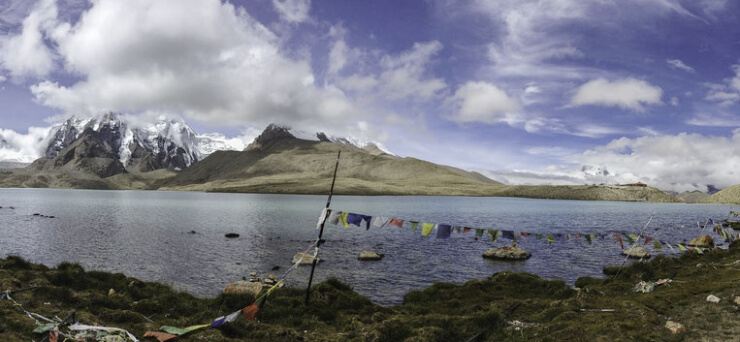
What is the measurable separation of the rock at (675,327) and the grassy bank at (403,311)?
0.17 meters

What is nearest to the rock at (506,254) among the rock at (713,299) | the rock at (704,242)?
the rock at (713,299)

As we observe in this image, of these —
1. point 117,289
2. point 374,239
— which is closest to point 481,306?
point 117,289

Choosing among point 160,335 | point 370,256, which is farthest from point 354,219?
point 370,256

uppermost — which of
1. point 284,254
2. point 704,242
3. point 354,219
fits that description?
point 354,219

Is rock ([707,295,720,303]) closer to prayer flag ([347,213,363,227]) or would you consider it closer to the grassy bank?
the grassy bank

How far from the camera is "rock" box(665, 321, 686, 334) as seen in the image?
12540 millimetres

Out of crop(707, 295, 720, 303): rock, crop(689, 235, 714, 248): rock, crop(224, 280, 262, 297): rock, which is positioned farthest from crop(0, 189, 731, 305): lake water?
crop(707, 295, 720, 303): rock

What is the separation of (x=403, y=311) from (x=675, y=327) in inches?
424

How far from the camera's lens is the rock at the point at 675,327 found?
12540 mm

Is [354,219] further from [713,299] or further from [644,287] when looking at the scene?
[644,287]

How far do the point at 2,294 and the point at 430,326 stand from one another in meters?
17.1

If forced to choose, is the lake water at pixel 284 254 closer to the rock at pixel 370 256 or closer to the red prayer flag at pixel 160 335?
the rock at pixel 370 256

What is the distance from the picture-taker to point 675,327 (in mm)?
12781

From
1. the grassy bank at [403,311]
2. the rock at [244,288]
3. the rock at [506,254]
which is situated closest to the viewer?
the grassy bank at [403,311]
